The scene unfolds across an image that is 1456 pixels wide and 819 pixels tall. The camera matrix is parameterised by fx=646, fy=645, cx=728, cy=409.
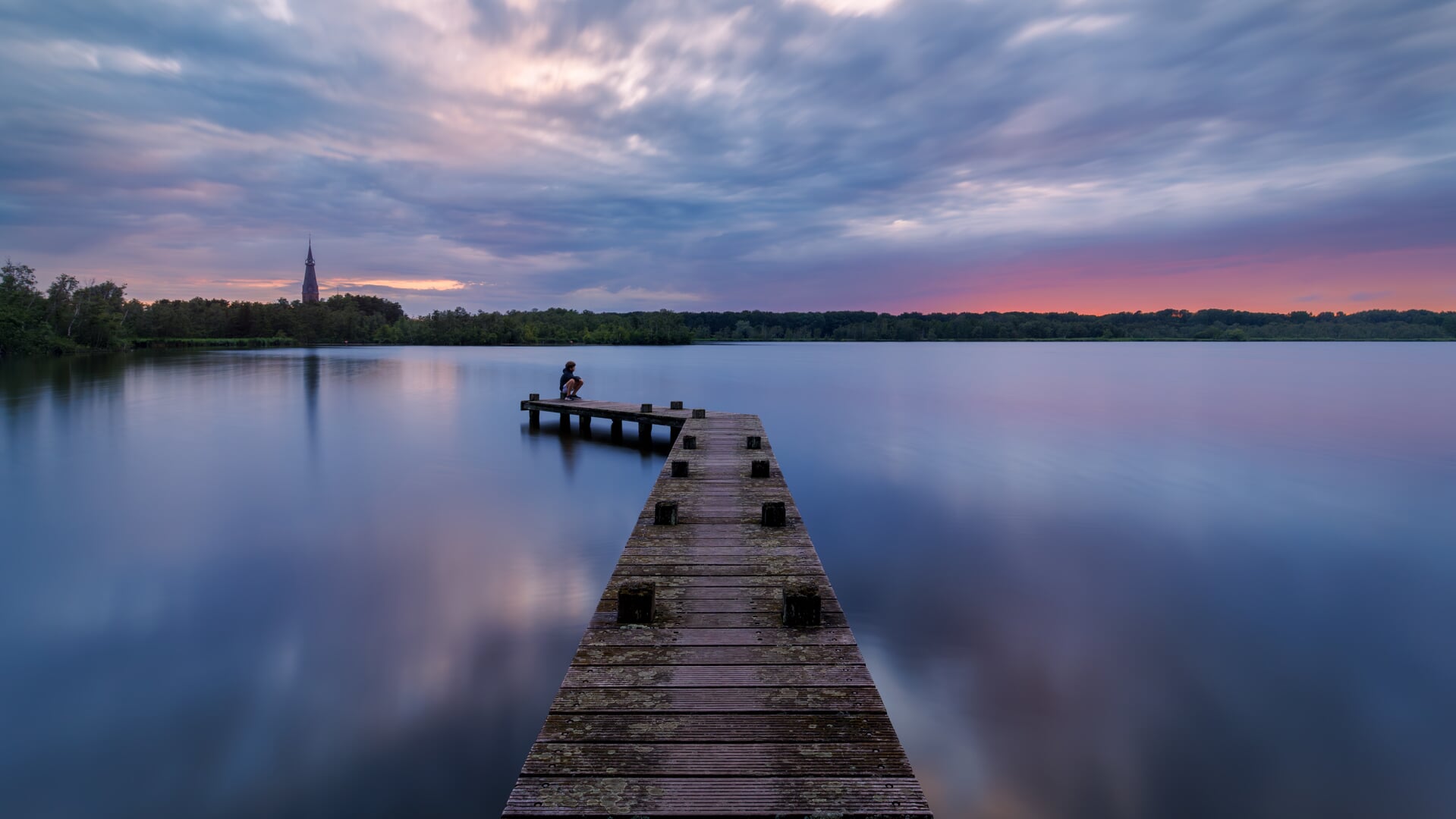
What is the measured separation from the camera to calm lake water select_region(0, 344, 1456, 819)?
188 inches

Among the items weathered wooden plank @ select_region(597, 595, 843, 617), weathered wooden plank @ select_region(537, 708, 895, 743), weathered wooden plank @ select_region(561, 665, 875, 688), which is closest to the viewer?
weathered wooden plank @ select_region(537, 708, 895, 743)

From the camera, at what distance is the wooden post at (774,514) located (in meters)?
7.17

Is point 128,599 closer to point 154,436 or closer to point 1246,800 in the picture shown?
point 1246,800

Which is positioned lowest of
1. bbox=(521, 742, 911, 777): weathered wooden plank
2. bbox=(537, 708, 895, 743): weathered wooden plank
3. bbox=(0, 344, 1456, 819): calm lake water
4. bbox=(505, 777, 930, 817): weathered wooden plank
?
bbox=(0, 344, 1456, 819): calm lake water

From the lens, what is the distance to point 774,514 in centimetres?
718

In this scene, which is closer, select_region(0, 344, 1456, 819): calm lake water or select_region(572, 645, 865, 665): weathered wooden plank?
select_region(572, 645, 865, 665): weathered wooden plank

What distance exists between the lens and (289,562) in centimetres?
910

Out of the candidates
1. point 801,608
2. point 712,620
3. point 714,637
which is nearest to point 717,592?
point 712,620

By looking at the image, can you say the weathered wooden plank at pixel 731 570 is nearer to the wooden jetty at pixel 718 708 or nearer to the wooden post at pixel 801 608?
the wooden jetty at pixel 718 708

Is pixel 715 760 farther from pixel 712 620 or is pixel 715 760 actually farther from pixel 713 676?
pixel 712 620

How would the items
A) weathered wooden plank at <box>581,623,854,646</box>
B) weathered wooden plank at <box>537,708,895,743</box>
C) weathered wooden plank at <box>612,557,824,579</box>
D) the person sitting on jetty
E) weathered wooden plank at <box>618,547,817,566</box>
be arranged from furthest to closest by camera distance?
1. the person sitting on jetty
2. weathered wooden plank at <box>618,547,817,566</box>
3. weathered wooden plank at <box>612,557,824,579</box>
4. weathered wooden plank at <box>581,623,854,646</box>
5. weathered wooden plank at <box>537,708,895,743</box>

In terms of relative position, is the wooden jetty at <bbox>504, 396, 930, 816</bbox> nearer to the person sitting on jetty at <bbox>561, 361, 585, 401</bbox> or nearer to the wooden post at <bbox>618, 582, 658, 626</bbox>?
the wooden post at <bbox>618, 582, 658, 626</bbox>

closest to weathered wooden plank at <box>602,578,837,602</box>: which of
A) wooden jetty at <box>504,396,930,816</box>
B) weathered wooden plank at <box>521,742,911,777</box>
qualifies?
wooden jetty at <box>504,396,930,816</box>

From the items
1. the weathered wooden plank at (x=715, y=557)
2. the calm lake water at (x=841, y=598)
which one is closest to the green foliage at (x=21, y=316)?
the calm lake water at (x=841, y=598)
